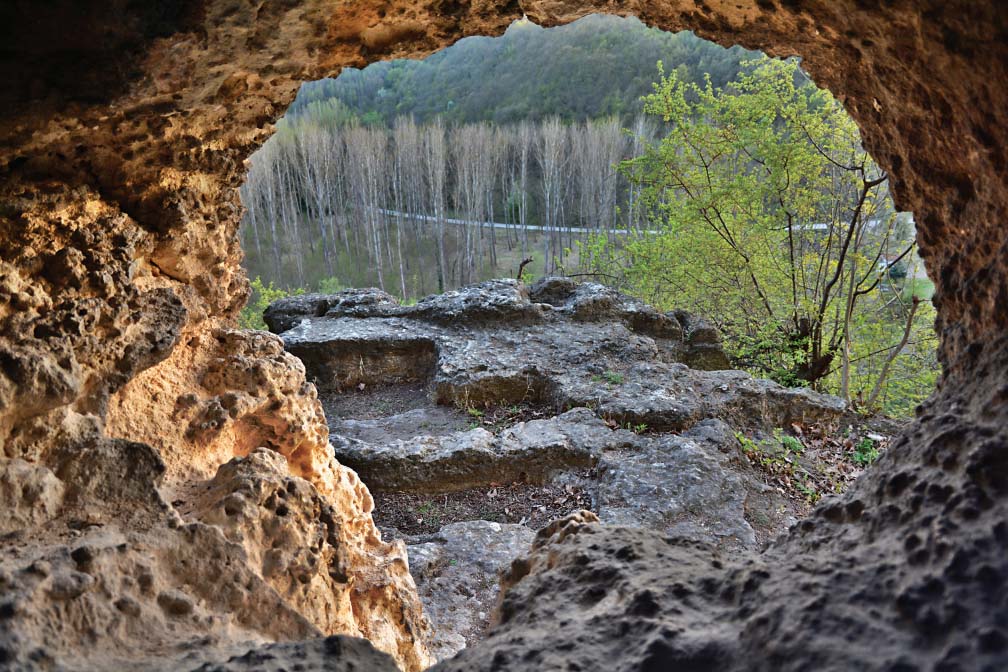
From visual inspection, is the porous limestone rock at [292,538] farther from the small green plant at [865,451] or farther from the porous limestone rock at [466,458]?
the small green plant at [865,451]

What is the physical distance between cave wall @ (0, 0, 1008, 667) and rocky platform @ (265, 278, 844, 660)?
251 centimetres

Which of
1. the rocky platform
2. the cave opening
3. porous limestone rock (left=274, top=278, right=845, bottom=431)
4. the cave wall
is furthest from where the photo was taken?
porous limestone rock (left=274, top=278, right=845, bottom=431)

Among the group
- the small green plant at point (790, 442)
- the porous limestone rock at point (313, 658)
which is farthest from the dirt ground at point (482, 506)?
Answer: the porous limestone rock at point (313, 658)

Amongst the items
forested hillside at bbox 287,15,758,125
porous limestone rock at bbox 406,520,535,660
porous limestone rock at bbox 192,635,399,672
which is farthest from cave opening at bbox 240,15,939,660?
forested hillside at bbox 287,15,758,125

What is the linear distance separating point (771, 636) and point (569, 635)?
0.63 meters

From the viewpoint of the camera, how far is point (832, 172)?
452 inches

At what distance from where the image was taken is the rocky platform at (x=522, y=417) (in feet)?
20.6

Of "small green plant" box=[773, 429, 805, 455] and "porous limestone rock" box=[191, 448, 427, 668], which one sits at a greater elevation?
"porous limestone rock" box=[191, 448, 427, 668]

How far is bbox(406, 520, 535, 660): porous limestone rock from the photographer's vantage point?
496 cm

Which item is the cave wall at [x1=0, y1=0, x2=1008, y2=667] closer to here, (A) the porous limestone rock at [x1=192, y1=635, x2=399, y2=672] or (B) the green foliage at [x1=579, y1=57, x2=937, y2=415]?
(A) the porous limestone rock at [x1=192, y1=635, x2=399, y2=672]

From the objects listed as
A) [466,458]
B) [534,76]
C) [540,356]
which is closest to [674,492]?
[466,458]

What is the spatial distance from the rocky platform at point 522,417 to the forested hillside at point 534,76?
20.5 metres

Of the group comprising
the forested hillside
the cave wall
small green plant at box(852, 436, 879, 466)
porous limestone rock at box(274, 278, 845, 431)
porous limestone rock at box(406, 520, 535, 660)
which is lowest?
small green plant at box(852, 436, 879, 466)

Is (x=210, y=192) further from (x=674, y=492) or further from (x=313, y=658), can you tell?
(x=674, y=492)
